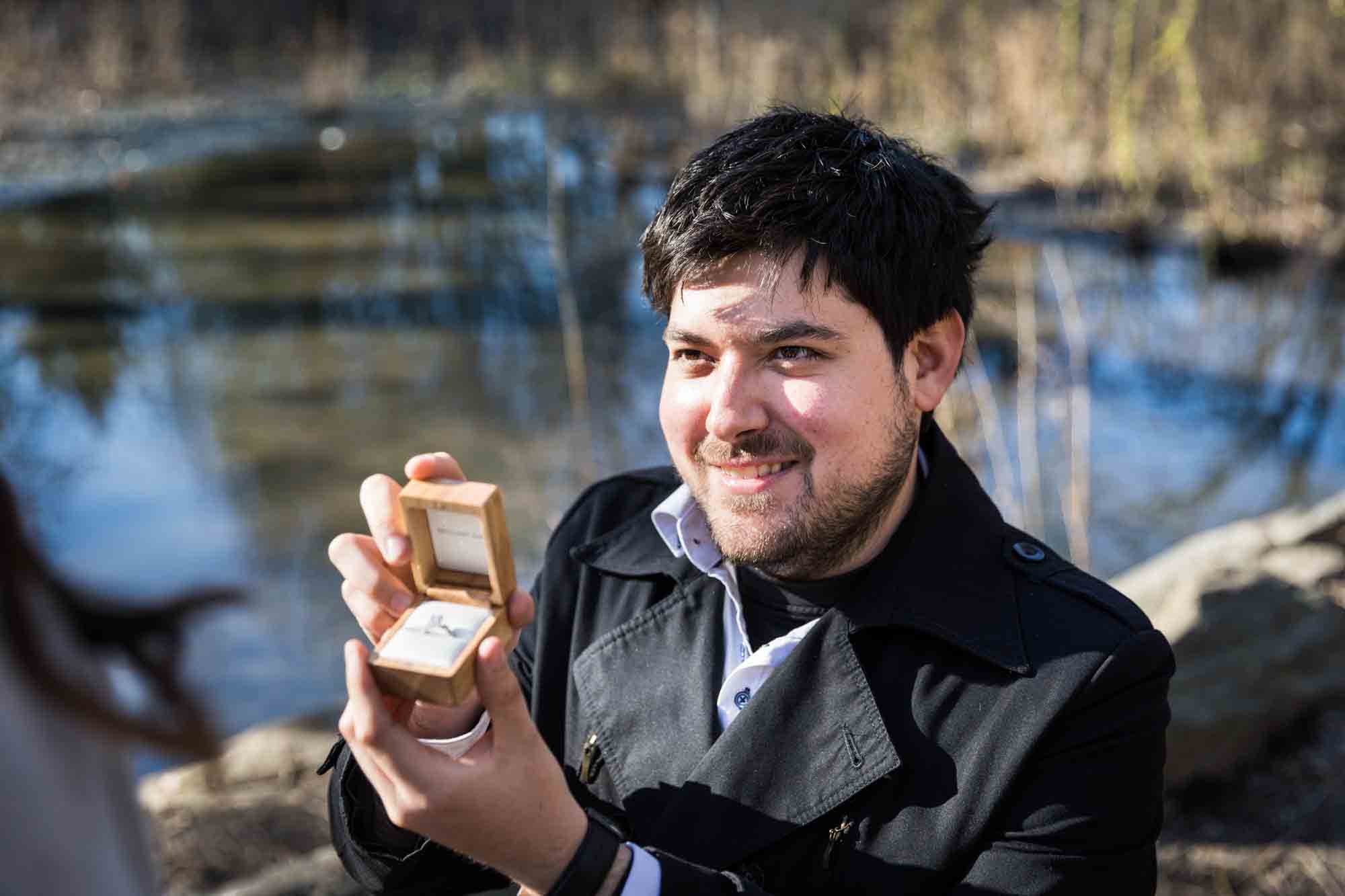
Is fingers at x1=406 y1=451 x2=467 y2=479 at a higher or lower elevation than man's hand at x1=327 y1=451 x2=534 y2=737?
higher

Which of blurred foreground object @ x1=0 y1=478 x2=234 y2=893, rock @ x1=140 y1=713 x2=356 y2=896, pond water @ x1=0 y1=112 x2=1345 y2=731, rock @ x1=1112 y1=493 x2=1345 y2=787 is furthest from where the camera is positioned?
pond water @ x1=0 y1=112 x2=1345 y2=731

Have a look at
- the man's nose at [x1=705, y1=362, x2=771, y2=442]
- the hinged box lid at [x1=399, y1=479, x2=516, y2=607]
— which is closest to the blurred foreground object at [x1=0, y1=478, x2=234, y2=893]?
the hinged box lid at [x1=399, y1=479, x2=516, y2=607]

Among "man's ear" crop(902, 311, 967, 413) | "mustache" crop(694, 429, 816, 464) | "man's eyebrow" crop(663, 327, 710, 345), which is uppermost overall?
"man's eyebrow" crop(663, 327, 710, 345)

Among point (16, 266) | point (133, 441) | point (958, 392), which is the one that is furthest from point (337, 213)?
point (958, 392)

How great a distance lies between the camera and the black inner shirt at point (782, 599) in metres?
1.71

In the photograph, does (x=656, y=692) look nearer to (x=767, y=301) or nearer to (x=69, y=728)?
(x=767, y=301)

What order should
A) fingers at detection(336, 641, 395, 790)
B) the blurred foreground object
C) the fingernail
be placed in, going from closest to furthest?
the blurred foreground object → fingers at detection(336, 641, 395, 790) → the fingernail

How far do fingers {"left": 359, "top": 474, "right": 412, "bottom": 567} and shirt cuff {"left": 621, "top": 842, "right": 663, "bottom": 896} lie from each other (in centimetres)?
40

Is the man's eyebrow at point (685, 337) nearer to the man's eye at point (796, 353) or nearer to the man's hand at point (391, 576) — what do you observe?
the man's eye at point (796, 353)

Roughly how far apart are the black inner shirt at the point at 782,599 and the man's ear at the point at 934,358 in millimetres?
249

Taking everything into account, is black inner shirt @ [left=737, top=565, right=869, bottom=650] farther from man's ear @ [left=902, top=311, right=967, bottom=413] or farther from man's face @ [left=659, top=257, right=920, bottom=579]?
man's ear @ [left=902, top=311, right=967, bottom=413]

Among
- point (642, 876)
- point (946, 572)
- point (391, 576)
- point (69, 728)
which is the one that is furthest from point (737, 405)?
point (69, 728)

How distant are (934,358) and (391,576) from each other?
79 cm

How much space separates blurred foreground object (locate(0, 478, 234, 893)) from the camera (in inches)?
29.3
